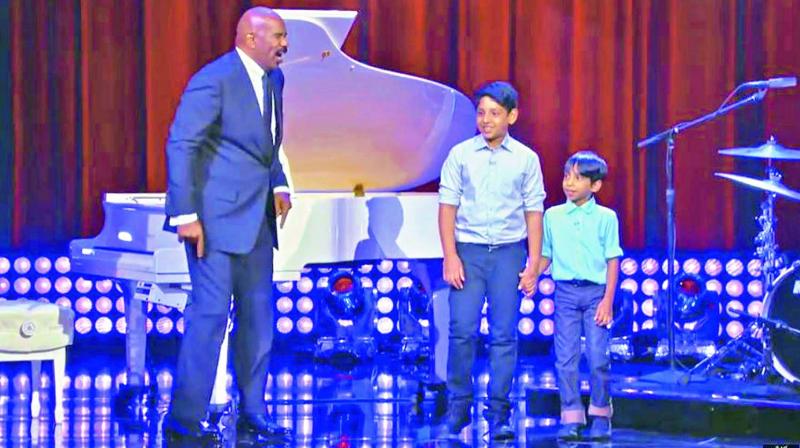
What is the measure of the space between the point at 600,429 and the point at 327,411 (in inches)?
51.8

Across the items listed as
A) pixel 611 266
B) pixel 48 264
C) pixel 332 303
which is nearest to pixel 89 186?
pixel 48 264

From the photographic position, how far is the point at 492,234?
5.32m

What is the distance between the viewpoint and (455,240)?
17.7ft

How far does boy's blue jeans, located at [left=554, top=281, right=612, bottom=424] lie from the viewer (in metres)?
5.29

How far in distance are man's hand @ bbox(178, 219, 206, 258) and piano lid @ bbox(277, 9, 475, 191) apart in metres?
1.19

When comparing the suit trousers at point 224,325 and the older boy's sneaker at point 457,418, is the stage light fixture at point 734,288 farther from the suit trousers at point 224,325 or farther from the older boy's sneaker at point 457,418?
the suit trousers at point 224,325

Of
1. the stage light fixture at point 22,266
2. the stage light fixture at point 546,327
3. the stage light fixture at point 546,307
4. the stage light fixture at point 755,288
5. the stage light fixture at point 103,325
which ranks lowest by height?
the stage light fixture at point 546,327

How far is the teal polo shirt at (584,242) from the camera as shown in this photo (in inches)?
208

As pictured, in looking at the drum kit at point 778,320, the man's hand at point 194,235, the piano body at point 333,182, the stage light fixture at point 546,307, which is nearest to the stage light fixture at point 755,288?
the stage light fixture at point 546,307

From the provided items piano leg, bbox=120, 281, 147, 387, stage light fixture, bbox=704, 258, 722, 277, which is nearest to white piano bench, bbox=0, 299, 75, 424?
piano leg, bbox=120, 281, 147, 387

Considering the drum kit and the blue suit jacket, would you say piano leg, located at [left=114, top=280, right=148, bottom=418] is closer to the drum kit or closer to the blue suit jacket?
the blue suit jacket

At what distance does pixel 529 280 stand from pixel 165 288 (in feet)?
4.76

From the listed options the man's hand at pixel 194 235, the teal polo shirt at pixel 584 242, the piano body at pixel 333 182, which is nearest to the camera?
the man's hand at pixel 194 235

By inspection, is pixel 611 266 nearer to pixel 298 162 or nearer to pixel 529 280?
pixel 529 280
